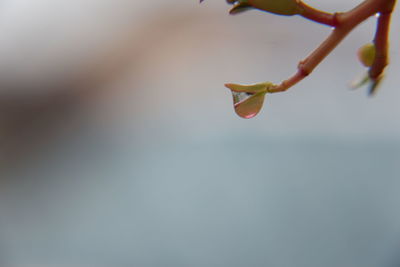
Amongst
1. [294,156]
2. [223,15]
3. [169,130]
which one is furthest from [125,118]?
[294,156]

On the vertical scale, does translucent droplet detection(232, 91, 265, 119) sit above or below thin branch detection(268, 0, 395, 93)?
below

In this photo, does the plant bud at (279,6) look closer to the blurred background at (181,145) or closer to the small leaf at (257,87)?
the small leaf at (257,87)

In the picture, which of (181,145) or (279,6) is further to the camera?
(181,145)

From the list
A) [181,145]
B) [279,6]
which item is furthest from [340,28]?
[181,145]

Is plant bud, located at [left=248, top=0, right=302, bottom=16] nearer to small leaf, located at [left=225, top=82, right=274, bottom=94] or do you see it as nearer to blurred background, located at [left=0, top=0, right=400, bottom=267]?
small leaf, located at [left=225, top=82, right=274, bottom=94]

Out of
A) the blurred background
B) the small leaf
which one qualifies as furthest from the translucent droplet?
the blurred background

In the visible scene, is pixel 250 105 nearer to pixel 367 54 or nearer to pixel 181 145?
pixel 367 54
